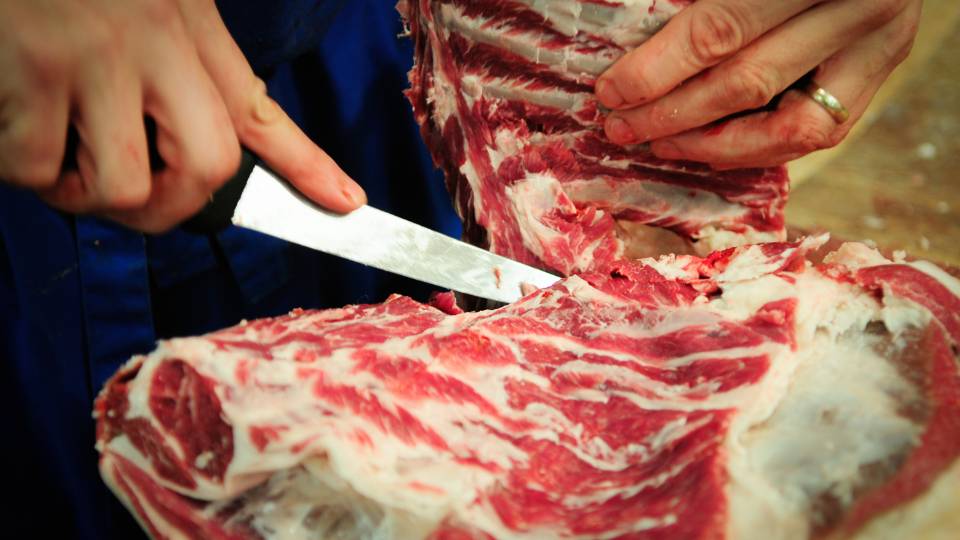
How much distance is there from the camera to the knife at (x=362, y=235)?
1.30 m

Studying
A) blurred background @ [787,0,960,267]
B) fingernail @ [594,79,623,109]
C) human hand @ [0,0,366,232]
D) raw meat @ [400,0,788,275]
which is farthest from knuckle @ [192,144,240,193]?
blurred background @ [787,0,960,267]

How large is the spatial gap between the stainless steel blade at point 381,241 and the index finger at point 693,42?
1.55 ft

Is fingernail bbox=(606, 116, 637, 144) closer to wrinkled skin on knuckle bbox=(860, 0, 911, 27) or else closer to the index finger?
the index finger

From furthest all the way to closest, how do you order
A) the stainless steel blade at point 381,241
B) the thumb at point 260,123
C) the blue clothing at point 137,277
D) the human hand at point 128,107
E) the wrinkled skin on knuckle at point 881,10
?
the blue clothing at point 137,277, the wrinkled skin on knuckle at point 881,10, the stainless steel blade at point 381,241, the thumb at point 260,123, the human hand at point 128,107

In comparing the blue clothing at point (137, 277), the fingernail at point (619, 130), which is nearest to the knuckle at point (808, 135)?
the fingernail at point (619, 130)

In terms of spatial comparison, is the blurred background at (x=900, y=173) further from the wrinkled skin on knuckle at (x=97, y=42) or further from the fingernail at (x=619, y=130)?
the wrinkled skin on knuckle at (x=97, y=42)

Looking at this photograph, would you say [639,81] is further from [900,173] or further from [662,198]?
[900,173]

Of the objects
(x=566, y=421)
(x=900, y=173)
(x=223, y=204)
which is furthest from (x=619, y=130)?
(x=900, y=173)

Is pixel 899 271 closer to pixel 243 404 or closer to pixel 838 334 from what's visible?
pixel 838 334

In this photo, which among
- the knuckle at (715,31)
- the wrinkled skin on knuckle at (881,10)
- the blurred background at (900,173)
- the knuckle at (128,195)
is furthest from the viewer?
the blurred background at (900,173)

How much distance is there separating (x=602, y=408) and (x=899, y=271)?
2.03 ft

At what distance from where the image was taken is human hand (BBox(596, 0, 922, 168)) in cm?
156

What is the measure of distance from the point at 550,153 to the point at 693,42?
0.43 meters

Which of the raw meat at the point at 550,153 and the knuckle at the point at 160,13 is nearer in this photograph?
the knuckle at the point at 160,13
